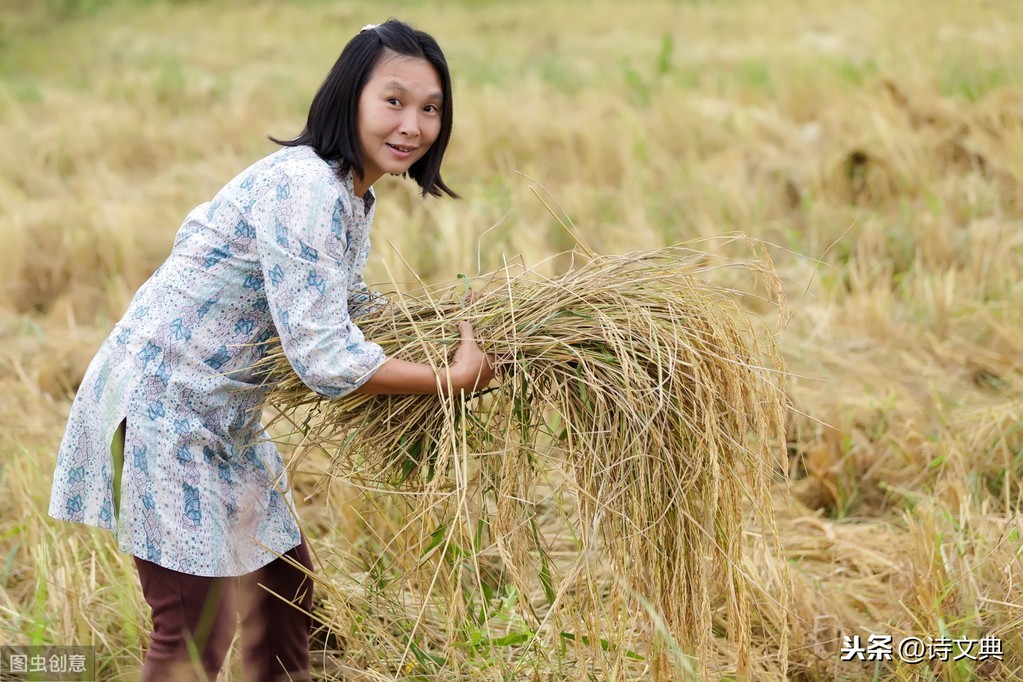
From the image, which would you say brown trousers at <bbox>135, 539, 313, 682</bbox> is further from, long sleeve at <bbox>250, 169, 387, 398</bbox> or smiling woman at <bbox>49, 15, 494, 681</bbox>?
long sleeve at <bbox>250, 169, 387, 398</bbox>

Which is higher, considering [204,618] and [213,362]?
[213,362]

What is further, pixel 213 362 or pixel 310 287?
pixel 213 362

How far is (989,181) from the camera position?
4367mm

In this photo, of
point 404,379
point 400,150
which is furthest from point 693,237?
point 404,379

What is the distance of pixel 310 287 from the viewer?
1.45 meters

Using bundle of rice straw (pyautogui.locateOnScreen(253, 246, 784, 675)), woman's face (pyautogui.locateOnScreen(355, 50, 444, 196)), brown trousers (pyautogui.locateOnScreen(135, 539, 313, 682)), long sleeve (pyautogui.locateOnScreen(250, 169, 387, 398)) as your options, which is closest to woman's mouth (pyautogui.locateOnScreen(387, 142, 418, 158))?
woman's face (pyautogui.locateOnScreen(355, 50, 444, 196))

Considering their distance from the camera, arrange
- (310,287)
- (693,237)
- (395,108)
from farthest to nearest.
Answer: (693,237), (395,108), (310,287)

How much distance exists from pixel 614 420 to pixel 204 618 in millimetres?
691

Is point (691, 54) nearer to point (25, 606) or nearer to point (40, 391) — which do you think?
point (40, 391)

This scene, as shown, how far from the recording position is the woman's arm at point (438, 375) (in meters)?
1.49

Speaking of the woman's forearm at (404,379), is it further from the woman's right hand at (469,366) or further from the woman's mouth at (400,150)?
the woman's mouth at (400,150)

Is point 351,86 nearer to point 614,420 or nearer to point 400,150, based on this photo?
point 400,150

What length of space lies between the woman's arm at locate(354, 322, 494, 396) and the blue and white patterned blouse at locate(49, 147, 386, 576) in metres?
0.03

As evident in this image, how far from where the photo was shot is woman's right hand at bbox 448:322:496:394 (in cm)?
151
